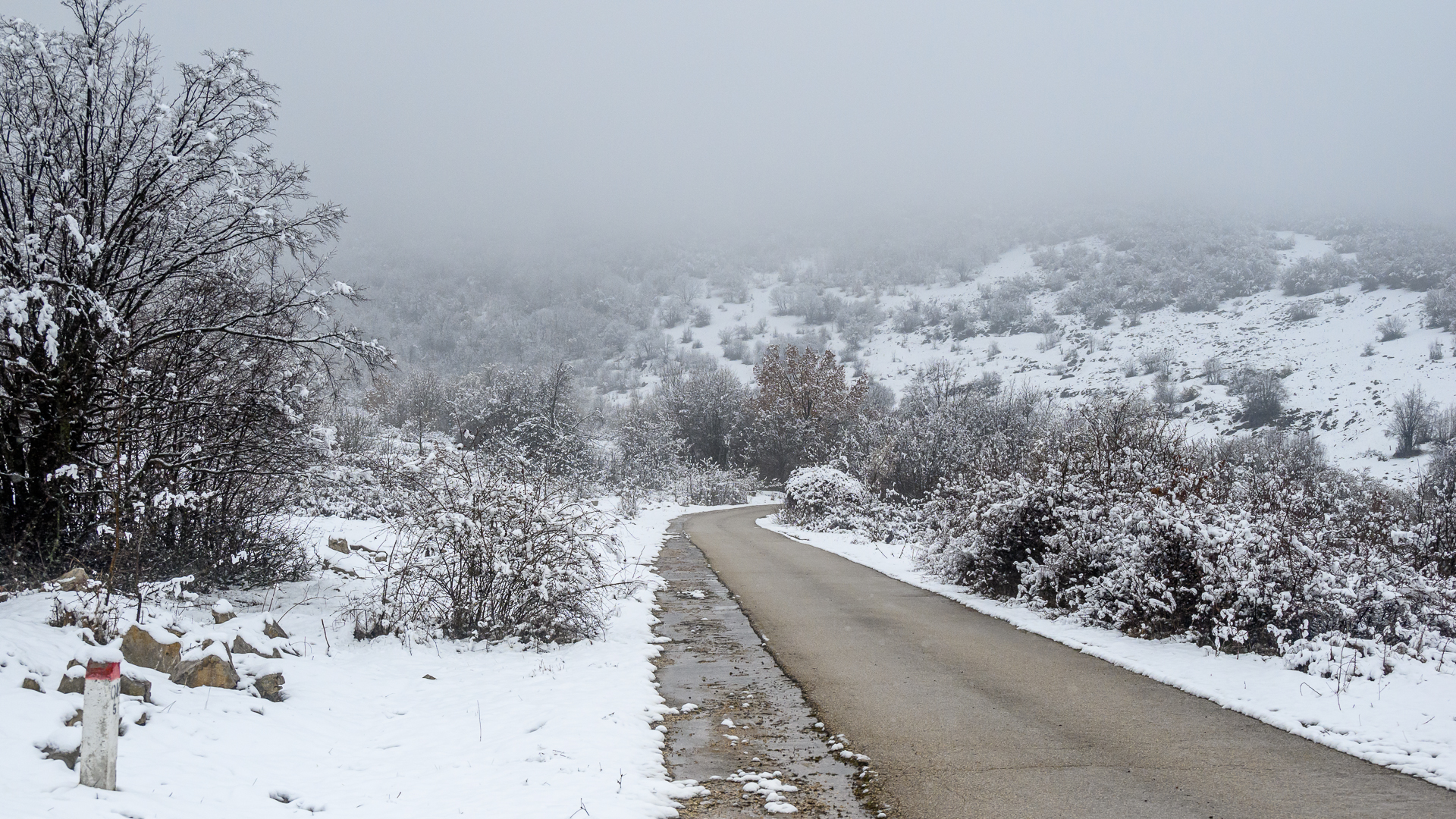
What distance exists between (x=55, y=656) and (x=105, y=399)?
3.36 metres

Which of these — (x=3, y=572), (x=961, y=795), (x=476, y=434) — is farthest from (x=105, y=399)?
(x=476, y=434)

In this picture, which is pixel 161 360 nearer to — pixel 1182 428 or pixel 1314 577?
pixel 1314 577

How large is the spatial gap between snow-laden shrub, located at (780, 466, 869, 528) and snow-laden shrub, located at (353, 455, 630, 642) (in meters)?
18.3

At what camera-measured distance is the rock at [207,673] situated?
20.2 feet

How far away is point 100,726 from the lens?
13.9 ft

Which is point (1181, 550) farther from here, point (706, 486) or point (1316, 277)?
point (1316, 277)

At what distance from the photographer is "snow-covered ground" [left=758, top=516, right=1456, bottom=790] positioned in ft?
17.4

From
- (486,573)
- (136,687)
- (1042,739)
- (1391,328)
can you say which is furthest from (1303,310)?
(136,687)

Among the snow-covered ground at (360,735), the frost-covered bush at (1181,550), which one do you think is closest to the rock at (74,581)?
the snow-covered ground at (360,735)

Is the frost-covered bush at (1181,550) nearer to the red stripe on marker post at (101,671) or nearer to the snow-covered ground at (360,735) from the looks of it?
Answer: the snow-covered ground at (360,735)

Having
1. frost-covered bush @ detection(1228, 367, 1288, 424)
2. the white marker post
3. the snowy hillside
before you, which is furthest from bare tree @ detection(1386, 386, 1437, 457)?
the white marker post

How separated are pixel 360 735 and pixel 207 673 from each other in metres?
1.34

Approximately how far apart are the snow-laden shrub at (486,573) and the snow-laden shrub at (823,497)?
1831cm

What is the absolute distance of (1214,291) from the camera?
72625 millimetres
